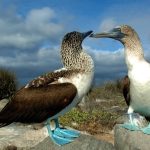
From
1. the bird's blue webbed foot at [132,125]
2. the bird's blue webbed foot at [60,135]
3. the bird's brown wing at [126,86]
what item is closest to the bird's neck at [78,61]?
the bird's blue webbed foot at [60,135]

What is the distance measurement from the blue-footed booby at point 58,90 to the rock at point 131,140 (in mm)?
1993

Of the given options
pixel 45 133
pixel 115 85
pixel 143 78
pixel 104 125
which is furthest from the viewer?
pixel 115 85

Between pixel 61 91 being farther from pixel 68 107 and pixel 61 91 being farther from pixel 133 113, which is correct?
pixel 133 113

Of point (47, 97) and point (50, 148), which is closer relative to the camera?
point (47, 97)

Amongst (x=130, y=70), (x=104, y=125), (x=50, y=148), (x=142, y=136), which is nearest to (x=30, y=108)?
(x=50, y=148)

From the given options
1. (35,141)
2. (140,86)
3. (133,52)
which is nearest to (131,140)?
(140,86)

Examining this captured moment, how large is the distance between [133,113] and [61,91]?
219cm

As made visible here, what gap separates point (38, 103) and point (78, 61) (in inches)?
40.0

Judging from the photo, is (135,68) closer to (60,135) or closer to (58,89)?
(58,89)

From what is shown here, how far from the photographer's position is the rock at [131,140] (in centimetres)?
1089

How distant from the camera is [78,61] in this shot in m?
8.96

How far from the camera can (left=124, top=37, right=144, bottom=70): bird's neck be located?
33.0ft

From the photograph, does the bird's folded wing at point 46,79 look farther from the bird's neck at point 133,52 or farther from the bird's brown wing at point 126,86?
the bird's brown wing at point 126,86

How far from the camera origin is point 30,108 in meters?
9.24
